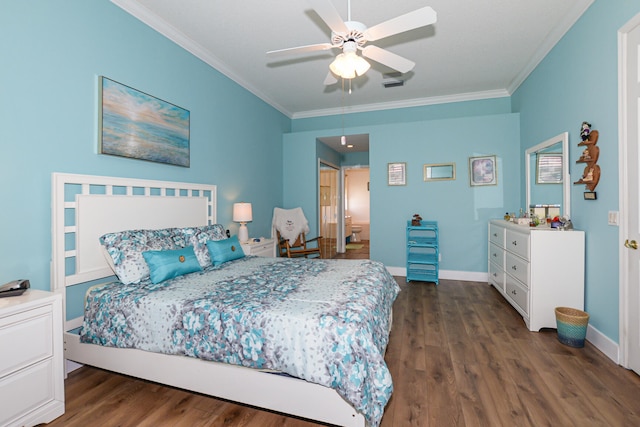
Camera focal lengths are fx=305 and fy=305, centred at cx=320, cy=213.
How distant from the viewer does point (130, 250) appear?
230 centimetres

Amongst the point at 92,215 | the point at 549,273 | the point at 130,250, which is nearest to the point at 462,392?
the point at 549,273

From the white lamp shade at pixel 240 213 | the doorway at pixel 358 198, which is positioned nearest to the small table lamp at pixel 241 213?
the white lamp shade at pixel 240 213

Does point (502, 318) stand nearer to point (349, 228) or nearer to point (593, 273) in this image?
point (593, 273)

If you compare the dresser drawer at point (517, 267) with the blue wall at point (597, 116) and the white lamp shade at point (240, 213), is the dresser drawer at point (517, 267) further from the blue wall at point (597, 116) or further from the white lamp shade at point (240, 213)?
the white lamp shade at point (240, 213)

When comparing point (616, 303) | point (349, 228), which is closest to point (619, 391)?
point (616, 303)

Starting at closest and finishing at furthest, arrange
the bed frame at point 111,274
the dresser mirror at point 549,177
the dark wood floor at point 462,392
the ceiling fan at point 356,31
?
the bed frame at point 111,274
the dark wood floor at point 462,392
the ceiling fan at point 356,31
the dresser mirror at point 549,177

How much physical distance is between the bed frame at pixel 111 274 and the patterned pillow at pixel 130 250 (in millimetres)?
194

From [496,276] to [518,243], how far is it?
1.03 meters

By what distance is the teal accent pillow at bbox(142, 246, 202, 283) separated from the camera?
2.29m

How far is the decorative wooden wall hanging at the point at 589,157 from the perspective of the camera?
2.50m

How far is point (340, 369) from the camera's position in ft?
4.91

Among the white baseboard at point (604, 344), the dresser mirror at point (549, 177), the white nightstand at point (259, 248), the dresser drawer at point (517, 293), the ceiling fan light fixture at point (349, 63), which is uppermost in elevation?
the ceiling fan light fixture at point (349, 63)

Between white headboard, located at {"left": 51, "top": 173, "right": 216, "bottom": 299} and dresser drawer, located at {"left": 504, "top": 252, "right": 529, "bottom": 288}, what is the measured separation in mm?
3504

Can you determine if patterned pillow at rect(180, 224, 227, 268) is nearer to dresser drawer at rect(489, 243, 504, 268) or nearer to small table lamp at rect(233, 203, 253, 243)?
small table lamp at rect(233, 203, 253, 243)
